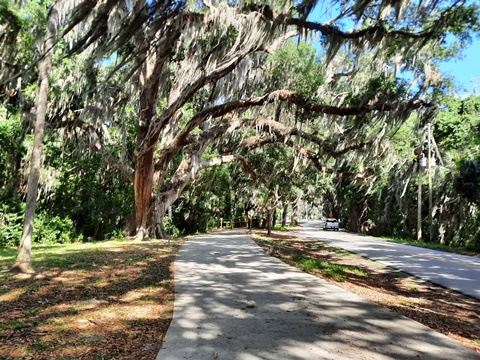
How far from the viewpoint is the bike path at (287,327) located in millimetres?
3629

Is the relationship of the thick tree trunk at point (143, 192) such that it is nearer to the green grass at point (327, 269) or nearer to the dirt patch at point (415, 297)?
the dirt patch at point (415, 297)

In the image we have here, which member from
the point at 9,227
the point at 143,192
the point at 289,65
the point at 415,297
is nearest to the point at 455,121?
the point at 289,65


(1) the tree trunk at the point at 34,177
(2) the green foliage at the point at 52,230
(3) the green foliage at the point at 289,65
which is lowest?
(2) the green foliage at the point at 52,230

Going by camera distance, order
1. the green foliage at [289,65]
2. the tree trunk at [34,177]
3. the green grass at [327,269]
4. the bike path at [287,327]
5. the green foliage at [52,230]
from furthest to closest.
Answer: the green foliage at [52,230] < the green foliage at [289,65] < the green grass at [327,269] < the tree trunk at [34,177] < the bike path at [287,327]

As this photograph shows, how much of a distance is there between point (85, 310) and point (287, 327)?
112 inches

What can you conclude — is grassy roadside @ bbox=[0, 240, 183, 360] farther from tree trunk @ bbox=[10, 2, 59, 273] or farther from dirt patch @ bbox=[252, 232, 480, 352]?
dirt patch @ bbox=[252, 232, 480, 352]

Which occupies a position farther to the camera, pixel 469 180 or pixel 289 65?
pixel 469 180

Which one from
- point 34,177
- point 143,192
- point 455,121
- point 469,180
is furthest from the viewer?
point 455,121

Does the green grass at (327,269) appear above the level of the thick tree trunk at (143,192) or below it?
below

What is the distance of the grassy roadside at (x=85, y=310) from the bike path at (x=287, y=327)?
0.35 metres

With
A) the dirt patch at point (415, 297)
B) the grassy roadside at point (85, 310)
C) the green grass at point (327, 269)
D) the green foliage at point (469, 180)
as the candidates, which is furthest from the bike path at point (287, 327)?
the green foliage at point (469, 180)

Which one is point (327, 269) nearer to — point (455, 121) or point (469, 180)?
point (469, 180)

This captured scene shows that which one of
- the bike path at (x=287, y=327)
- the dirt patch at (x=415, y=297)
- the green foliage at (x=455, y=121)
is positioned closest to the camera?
the bike path at (x=287, y=327)

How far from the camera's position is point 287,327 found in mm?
4383
